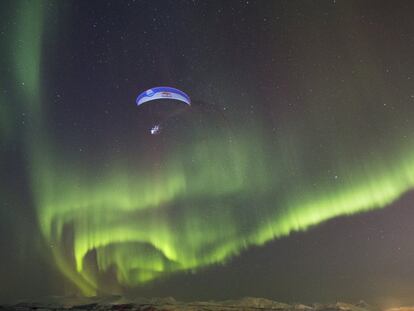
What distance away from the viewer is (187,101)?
2324 inches

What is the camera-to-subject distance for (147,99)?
58438 mm

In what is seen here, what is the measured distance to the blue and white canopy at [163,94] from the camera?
57844 mm

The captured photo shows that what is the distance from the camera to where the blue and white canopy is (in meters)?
57.8

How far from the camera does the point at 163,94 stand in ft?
Answer: 190

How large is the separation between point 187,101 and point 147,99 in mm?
6648
